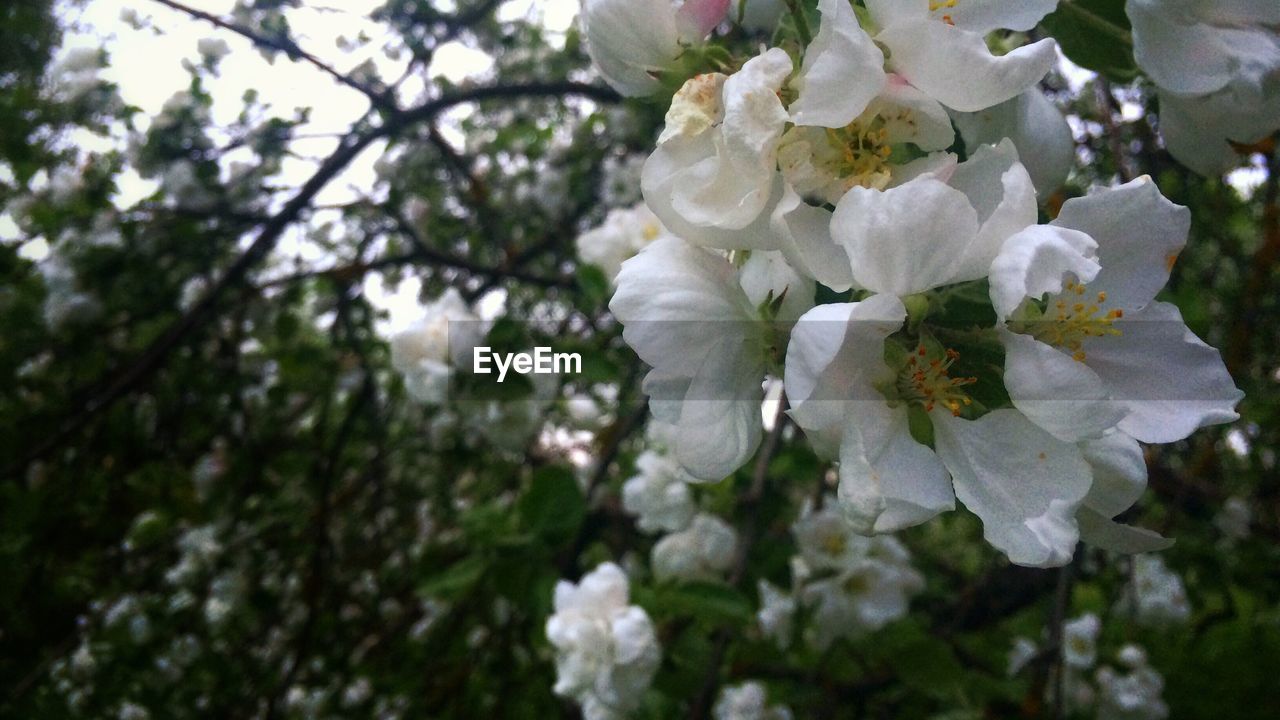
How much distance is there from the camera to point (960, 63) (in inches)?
17.9

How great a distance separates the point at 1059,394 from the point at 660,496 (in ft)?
3.88

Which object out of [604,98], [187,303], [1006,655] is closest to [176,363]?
[187,303]

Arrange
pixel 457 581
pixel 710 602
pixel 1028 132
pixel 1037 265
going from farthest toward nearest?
pixel 457 581 < pixel 710 602 < pixel 1028 132 < pixel 1037 265

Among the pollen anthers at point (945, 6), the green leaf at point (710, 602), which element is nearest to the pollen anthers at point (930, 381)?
the pollen anthers at point (945, 6)

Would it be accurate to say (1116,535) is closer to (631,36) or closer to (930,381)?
(930,381)

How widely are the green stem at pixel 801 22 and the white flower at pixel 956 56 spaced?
4 cm

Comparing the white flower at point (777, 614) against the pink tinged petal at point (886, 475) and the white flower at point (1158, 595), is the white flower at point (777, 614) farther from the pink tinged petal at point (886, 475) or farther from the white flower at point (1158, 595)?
the pink tinged petal at point (886, 475)

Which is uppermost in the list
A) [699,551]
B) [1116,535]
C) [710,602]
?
[1116,535]

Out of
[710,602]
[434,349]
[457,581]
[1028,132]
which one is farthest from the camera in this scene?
[434,349]

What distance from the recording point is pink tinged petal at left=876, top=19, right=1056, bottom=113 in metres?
0.45

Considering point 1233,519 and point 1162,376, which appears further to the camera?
point 1233,519

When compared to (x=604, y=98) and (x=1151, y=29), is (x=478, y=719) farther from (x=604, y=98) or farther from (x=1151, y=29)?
(x=1151, y=29)

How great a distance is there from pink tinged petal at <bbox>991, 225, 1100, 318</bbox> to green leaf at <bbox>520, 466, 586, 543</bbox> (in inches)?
44.7

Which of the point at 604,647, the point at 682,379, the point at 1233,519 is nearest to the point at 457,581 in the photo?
the point at 604,647
